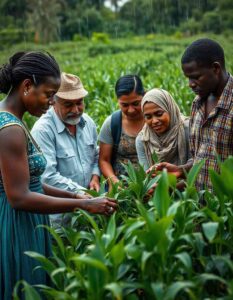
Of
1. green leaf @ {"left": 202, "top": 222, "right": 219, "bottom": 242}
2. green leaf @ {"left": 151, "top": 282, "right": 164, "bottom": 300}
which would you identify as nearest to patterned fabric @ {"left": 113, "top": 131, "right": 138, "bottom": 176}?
green leaf @ {"left": 202, "top": 222, "right": 219, "bottom": 242}

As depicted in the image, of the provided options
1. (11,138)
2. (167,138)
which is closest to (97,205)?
(11,138)

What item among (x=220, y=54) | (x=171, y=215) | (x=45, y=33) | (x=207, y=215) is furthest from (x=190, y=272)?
(x=45, y=33)

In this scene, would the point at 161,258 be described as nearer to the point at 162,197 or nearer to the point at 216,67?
the point at 162,197

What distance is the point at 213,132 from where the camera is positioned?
3270 millimetres

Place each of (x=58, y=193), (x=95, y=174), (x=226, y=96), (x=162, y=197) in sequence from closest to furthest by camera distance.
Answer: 1. (x=162, y=197)
2. (x=226, y=96)
3. (x=58, y=193)
4. (x=95, y=174)

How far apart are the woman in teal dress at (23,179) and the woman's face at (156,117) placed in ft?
3.16

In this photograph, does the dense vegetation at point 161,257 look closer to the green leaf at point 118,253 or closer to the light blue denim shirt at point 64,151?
the green leaf at point 118,253

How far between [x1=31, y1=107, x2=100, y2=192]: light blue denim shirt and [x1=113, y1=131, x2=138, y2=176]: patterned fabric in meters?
0.28

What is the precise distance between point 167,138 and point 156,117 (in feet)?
0.52

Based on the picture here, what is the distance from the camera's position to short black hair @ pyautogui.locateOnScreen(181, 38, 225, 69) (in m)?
3.23

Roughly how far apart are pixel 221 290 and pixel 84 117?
2.00 metres

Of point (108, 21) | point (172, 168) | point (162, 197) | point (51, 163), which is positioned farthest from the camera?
point (108, 21)

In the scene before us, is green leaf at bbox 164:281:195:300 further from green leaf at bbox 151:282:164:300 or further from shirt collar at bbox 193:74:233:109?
shirt collar at bbox 193:74:233:109

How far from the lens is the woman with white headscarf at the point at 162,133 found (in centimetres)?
390
